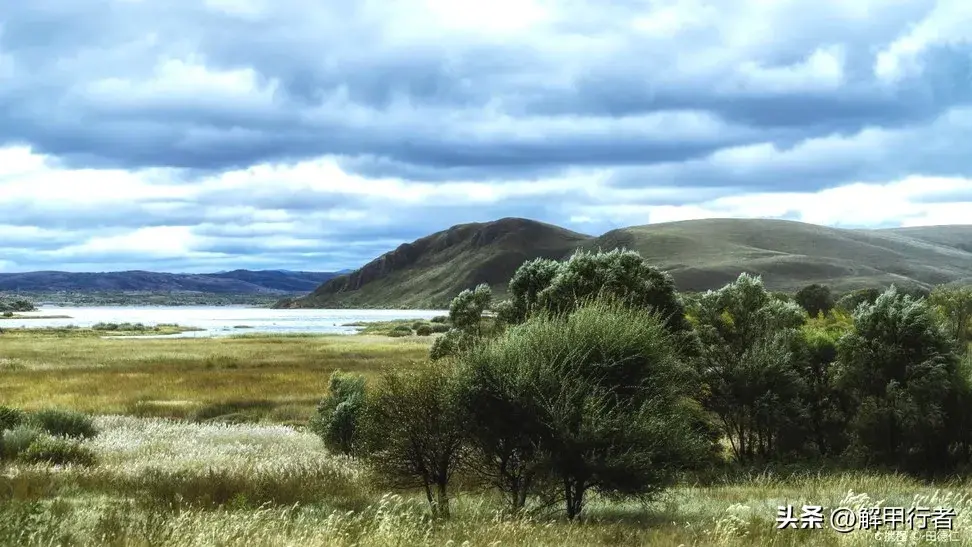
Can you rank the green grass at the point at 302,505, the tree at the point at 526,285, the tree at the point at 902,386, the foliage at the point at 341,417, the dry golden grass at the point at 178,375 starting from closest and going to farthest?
the green grass at the point at 302,505 < the tree at the point at 902,386 < the foliage at the point at 341,417 < the tree at the point at 526,285 < the dry golden grass at the point at 178,375

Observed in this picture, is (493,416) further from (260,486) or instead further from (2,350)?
(2,350)

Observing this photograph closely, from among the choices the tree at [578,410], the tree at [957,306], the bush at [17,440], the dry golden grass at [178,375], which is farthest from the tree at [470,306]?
the tree at [578,410]

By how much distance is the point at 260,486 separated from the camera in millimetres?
16531

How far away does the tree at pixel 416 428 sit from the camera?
15094 mm

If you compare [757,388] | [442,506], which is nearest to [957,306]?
[757,388]

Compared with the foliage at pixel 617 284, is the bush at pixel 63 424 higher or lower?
lower

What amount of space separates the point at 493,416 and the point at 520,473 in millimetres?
1154

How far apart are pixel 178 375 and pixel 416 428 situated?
41611mm

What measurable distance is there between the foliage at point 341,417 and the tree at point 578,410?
8.73 metres

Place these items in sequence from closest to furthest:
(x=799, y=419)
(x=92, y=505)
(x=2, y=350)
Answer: (x=92, y=505) → (x=799, y=419) → (x=2, y=350)

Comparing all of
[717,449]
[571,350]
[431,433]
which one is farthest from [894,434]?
[431,433]

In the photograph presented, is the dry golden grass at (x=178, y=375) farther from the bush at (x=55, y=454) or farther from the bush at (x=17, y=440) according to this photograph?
the bush at (x=17, y=440)

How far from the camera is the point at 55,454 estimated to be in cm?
2028

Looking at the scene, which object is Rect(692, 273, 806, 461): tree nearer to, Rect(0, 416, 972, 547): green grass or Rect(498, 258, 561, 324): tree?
Rect(0, 416, 972, 547): green grass
